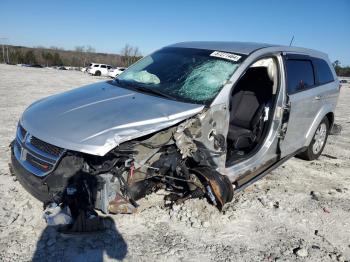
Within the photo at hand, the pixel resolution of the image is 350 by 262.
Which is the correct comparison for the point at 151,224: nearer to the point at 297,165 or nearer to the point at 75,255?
the point at 75,255

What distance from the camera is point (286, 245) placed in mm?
3088

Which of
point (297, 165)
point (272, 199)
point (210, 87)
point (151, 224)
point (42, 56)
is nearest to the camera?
point (151, 224)

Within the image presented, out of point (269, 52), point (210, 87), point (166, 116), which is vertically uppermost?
point (269, 52)

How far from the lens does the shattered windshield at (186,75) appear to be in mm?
3490

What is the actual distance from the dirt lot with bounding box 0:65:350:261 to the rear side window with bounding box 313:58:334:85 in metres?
1.85

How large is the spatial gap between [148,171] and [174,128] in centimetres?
48

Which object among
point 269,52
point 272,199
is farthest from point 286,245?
point 269,52

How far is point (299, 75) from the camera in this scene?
4594 mm

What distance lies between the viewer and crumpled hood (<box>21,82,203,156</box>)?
2664 mm

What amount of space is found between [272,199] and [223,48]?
6.46ft

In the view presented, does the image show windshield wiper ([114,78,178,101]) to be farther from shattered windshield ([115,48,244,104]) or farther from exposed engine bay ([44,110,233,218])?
exposed engine bay ([44,110,233,218])

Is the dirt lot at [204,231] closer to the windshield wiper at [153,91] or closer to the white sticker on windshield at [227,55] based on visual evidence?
the windshield wiper at [153,91]

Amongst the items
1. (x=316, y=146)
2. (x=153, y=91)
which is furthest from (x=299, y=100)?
(x=153, y=91)

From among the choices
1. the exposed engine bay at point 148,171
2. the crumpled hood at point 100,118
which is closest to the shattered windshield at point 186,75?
the crumpled hood at point 100,118
